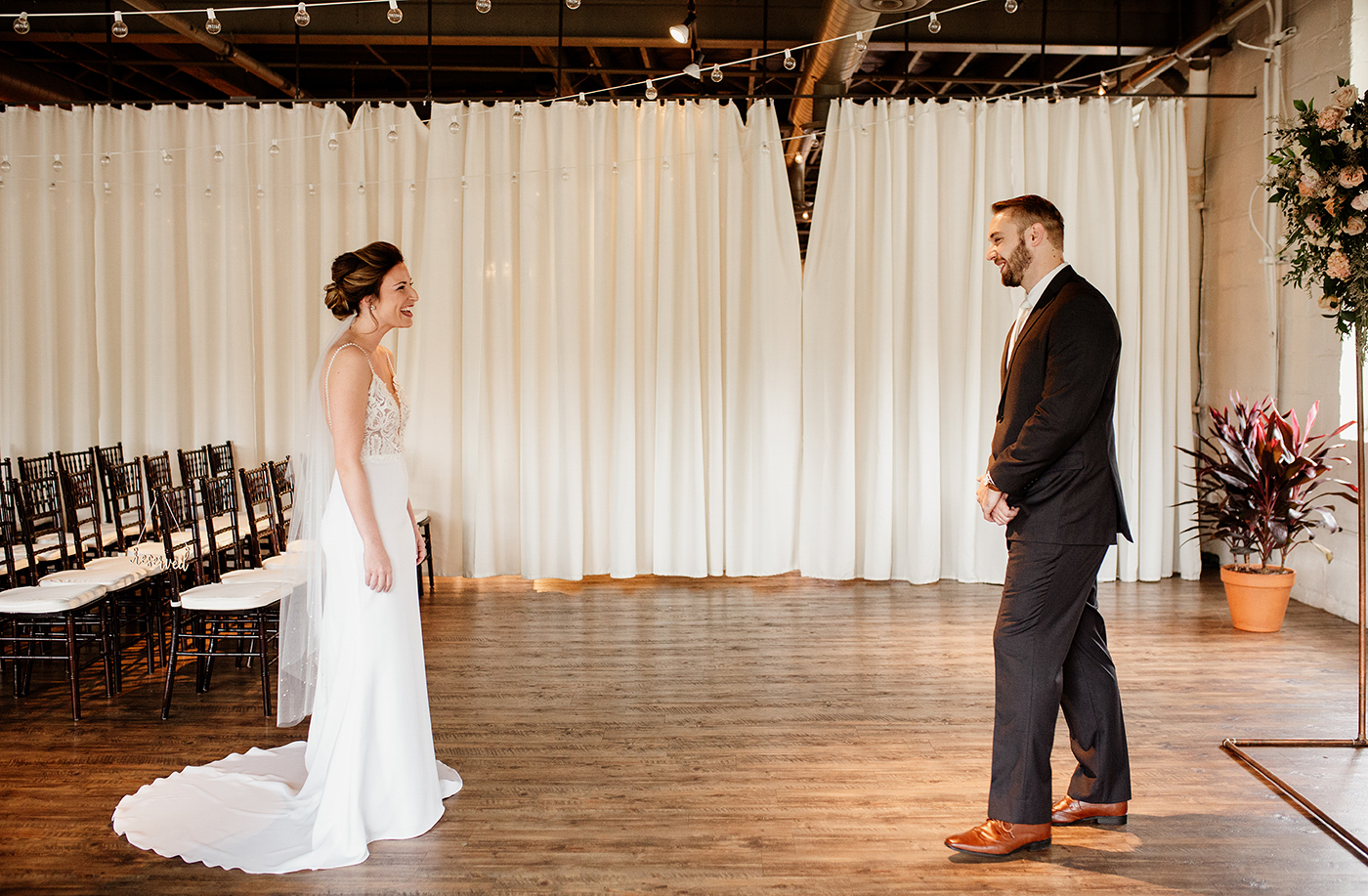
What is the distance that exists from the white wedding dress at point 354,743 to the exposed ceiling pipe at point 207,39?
12.9ft

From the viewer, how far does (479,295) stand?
21.1 feet

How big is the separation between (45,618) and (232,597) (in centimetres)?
95

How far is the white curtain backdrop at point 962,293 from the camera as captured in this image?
251 inches

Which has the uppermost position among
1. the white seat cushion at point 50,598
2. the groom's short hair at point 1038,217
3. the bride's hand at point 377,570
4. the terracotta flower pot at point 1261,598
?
the groom's short hair at point 1038,217

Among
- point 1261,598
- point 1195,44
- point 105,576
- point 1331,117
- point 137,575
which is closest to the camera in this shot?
point 1331,117

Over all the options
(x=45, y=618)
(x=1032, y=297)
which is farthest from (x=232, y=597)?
(x=1032, y=297)

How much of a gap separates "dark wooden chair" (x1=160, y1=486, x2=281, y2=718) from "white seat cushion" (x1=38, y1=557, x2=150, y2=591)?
0.56 feet

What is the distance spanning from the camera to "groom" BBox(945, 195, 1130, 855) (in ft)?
8.52

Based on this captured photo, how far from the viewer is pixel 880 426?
6.41 metres

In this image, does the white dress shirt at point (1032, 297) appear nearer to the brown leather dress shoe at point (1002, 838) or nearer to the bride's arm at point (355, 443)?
the brown leather dress shoe at point (1002, 838)

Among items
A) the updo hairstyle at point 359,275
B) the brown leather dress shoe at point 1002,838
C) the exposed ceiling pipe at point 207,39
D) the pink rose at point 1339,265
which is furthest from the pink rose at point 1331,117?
the exposed ceiling pipe at point 207,39

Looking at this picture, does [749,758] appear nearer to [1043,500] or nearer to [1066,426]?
[1043,500]

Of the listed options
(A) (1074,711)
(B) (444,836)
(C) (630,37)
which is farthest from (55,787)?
(C) (630,37)

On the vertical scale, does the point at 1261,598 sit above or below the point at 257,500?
below
